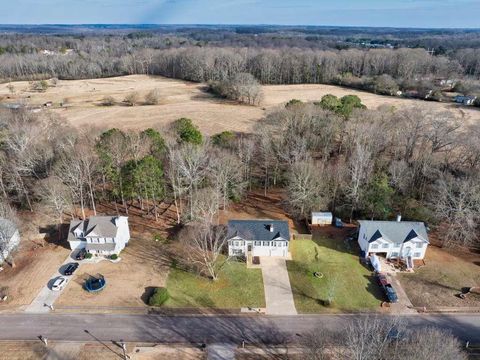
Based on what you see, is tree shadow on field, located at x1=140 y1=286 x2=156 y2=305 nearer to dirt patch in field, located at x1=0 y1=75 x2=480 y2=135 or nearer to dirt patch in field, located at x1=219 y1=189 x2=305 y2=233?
dirt patch in field, located at x1=219 y1=189 x2=305 y2=233

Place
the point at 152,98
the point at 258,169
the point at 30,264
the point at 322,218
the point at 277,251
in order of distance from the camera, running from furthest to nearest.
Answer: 1. the point at 152,98
2. the point at 258,169
3. the point at 322,218
4. the point at 277,251
5. the point at 30,264

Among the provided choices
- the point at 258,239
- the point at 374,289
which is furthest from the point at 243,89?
the point at 374,289

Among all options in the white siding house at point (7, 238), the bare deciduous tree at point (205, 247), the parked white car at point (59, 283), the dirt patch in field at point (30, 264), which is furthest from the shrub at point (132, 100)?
the parked white car at point (59, 283)

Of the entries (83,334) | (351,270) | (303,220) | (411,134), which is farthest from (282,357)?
(411,134)

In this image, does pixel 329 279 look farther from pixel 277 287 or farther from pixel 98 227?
pixel 98 227

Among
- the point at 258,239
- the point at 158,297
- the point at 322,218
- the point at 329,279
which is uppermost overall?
the point at 258,239

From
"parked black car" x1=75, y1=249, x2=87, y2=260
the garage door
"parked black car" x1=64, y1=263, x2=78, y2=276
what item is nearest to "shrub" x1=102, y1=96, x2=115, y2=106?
"parked black car" x1=75, y1=249, x2=87, y2=260
